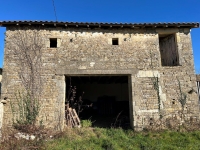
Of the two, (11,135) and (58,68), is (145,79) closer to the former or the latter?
(58,68)

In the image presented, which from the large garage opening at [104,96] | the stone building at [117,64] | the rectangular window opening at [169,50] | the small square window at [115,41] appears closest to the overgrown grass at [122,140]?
the stone building at [117,64]

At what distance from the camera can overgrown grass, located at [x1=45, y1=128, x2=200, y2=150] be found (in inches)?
287

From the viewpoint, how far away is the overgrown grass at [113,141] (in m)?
7.24

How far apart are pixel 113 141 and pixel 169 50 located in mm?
5397

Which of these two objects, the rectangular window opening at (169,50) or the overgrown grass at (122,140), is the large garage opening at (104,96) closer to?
the rectangular window opening at (169,50)

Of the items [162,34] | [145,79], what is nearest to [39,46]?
[145,79]

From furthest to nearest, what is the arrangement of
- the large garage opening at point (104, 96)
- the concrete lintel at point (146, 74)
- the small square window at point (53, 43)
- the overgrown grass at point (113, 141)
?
the large garage opening at point (104, 96) < the small square window at point (53, 43) < the concrete lintel at point (146, 74) < the overgrown grass at point (113, 141)

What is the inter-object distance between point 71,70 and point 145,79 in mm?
3274

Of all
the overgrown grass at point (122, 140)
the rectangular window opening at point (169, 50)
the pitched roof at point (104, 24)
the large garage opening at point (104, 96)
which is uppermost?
the pitched roof at point (104, 24)

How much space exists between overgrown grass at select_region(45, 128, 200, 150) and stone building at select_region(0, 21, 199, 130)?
0.73 metres

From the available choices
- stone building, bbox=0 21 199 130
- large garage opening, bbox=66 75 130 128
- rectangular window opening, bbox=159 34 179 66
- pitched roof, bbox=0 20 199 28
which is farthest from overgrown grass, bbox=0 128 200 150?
large garage opening, bbox=66 75 130 128

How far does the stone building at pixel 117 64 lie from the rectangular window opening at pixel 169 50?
7 centimetres

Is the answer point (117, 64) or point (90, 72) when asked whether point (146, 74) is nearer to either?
point (117, 64)

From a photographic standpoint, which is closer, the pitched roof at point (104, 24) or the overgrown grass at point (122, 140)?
the overgrown grass at point (122, 140)
